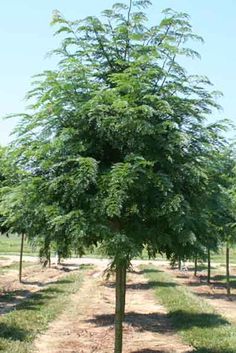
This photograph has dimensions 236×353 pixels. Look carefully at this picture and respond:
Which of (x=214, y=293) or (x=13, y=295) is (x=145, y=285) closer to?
(x=214, y=293)

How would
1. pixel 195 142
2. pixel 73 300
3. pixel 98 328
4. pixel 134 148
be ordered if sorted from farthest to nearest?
pixel 73 300 < pixel 98 328 < pixel 195 142 < pixel 134 148

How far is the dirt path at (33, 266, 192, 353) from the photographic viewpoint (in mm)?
12681

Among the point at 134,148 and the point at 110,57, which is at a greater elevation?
the point at 110,57

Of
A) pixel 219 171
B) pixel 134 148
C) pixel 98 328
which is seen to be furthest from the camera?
pixel 98 328

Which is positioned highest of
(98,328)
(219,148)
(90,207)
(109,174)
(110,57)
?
(110,57)

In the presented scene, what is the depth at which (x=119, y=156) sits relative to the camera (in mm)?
9023

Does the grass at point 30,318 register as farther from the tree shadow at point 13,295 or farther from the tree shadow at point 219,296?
the tree shadow at point 219,296

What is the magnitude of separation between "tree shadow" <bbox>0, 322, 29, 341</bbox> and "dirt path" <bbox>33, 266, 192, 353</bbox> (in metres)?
0.44

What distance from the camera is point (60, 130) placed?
29.6ft

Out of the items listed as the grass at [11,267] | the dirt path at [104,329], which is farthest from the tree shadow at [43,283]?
the dirt path at [104,329]

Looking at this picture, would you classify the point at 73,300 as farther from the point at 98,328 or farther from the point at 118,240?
the point at 118,240

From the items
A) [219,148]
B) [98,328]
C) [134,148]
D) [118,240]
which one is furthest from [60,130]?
[98,328]

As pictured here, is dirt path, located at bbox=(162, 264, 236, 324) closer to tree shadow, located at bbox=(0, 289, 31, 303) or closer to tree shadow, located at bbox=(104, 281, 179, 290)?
tree shadow, located at bbox=(104, 281, 179, 290)

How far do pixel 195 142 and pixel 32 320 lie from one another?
9.38 meters
